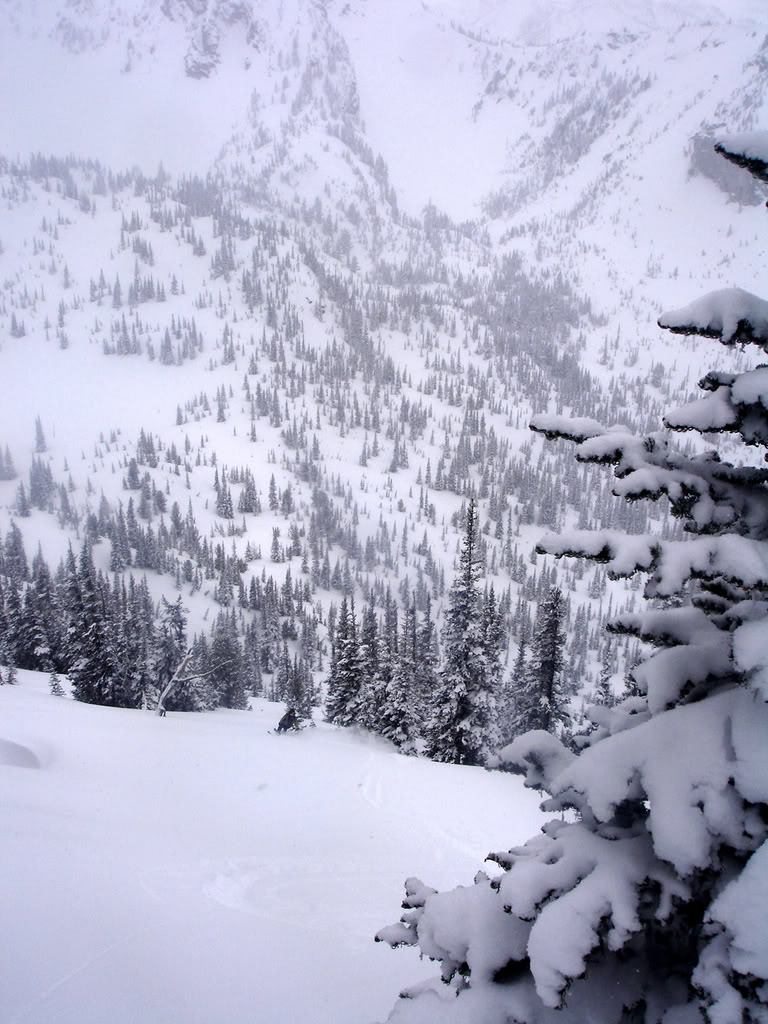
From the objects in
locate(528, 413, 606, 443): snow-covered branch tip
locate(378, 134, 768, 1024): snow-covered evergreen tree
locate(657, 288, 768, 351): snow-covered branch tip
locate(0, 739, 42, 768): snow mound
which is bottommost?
locate(0, 739, 42, 768): snow mound

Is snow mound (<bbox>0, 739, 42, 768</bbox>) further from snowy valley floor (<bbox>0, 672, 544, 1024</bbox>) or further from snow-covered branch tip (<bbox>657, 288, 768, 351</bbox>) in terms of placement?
snow-covered branch tip (<bbox>657, 288, 768, 351</bbox>)

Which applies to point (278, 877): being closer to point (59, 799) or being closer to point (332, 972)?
point (332, 972)

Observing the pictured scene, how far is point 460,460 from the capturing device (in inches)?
7411

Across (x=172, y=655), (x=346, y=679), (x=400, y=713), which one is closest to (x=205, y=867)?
(x=400, y=713)

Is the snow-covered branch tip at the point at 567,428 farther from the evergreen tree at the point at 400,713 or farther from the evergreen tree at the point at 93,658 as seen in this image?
the evergreen tree at the point at 93,658

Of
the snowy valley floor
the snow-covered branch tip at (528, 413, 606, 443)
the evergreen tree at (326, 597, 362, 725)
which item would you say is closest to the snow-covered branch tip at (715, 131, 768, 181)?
the snow-covered branch tip at (528, 413, 606, 443)

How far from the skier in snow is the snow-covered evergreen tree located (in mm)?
25780

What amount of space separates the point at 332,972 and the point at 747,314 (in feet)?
28.0

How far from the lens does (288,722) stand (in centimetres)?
2731

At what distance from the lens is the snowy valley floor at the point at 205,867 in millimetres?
5992

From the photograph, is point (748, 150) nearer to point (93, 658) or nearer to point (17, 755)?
point (17, 755)

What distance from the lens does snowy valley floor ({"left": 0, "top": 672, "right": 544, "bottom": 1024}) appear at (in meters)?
5.99

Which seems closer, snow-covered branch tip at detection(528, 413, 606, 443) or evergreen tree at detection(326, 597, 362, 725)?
snow-covered branch tip at detection(528, 413, 606, 443)

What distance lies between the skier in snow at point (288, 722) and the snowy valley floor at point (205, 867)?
8.30 metres
